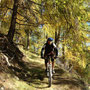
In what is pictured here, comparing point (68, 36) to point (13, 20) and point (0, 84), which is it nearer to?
point (13, 20)

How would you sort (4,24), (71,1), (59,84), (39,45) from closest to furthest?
(71,1) → (59,84) → (4,24) → (39,45)

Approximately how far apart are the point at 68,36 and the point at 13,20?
3.64m

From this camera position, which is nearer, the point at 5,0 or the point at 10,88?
the point at 10,88

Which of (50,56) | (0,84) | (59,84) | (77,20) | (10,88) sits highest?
(77,20)

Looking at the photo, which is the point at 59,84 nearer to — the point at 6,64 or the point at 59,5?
the point at 6,64

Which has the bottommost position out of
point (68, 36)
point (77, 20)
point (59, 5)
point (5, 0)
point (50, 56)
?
point (50, 56)

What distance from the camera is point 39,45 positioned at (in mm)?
10875

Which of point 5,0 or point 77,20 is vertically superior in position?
point 5,0

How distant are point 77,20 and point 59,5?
3.35ft

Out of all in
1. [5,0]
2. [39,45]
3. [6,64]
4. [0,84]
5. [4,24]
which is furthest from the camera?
[39,45]

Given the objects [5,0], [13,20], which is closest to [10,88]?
[13,20]

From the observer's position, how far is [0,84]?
3.13 metres

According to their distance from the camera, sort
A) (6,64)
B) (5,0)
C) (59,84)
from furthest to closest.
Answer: (5,0)
(59,84)
(6,64)

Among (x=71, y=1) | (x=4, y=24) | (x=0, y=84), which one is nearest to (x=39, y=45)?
(x=4, y=24)
